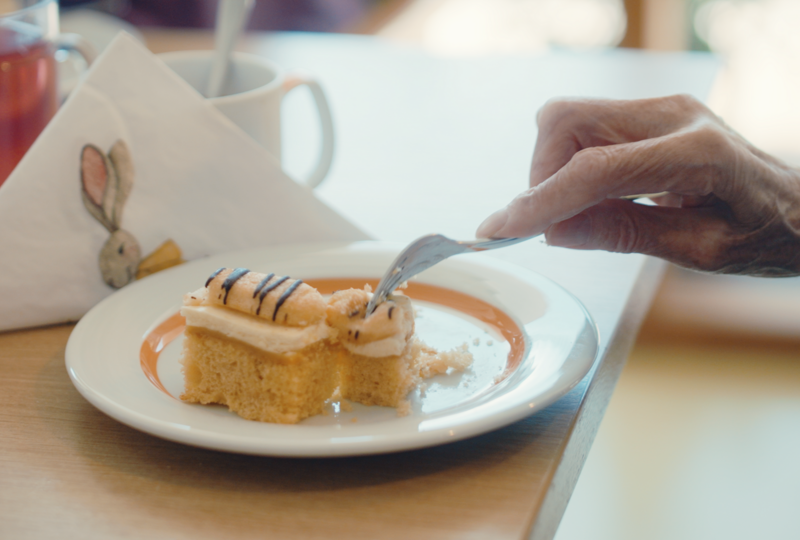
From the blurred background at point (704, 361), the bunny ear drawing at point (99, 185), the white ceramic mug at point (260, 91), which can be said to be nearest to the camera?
the bunny ear drawing at point (99, 185)

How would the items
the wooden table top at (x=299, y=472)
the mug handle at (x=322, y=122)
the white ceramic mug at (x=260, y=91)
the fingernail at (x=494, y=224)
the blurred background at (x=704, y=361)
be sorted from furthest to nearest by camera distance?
1. the blurred background at (x=704, y=361)
2. the mug handle at (x=322, y=122)
3. the white ceramic mug at (x=260, y=91)
4. the fingernail at (x=494, y=224)
5. the wooden table top at (x=299, y=472)

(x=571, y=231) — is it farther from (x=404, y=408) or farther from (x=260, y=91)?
(x=260, y=91)

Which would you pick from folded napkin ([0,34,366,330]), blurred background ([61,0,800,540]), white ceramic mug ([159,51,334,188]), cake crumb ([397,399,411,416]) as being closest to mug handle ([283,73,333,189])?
white ceramic mug ([159,51,334,188])

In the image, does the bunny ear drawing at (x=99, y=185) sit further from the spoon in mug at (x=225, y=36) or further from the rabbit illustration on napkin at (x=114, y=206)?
the spoon in mug at (x=225, y=36)

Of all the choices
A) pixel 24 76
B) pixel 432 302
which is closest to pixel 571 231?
pixel 432 302

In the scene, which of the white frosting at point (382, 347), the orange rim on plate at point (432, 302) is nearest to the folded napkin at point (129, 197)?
the orange rim on plate at point (432, 302)

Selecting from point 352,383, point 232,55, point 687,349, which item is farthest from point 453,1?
point 352,383
